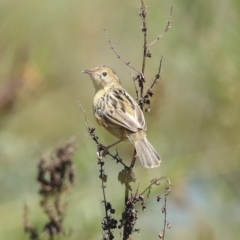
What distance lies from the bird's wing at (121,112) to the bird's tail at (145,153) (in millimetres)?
69

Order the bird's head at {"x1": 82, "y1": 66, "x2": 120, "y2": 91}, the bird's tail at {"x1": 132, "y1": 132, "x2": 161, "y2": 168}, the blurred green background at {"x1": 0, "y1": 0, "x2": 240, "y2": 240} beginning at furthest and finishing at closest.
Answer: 1. the bird's head at {"x1": 82, "y1": 66, "x2": 120, "y2": 91}
2. the blurred green background at {"x1": 0, "y1": 0, "x2": 240, "y2": 240}
3. the bird's tail at {"x1": 132, "y1": 132, "x2": 161, "y2": 168}

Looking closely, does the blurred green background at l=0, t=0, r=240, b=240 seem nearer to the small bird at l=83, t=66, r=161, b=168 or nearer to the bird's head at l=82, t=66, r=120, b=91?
the small bird at l=83, t=66, r=161, b=168

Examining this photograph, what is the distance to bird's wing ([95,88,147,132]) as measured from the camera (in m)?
5.38

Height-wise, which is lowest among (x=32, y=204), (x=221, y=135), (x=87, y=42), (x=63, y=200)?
(x=63, y=200)

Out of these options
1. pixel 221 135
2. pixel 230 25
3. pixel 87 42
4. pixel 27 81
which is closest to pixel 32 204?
pixel 27 81

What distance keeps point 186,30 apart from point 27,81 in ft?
3.81

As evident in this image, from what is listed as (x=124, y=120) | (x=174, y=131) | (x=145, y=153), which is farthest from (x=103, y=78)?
(x=145, y=153)

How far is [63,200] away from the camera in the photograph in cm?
502

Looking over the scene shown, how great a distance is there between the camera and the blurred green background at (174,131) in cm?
556

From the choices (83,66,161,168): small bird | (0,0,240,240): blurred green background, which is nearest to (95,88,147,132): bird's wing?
(83,66,161,168): small bird

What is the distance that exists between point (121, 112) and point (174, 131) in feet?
3.70

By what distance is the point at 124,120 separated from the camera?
5.43 m

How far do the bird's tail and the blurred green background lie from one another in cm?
36

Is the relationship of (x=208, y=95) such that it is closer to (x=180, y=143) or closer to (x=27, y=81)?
(x=180, y=143)
